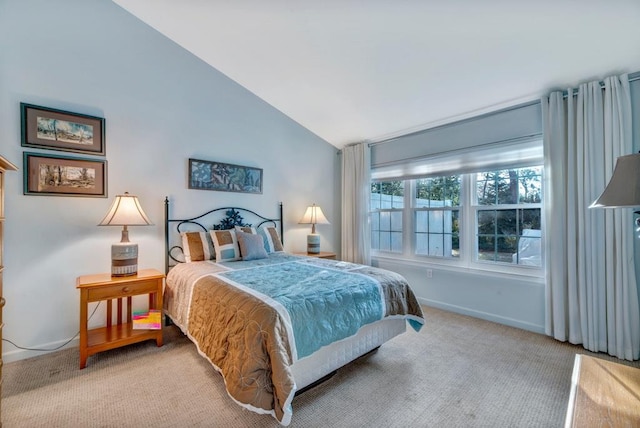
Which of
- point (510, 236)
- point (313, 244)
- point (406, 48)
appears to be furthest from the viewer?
point (313, 244)

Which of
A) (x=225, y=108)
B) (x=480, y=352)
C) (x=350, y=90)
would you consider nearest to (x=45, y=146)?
(x=225, y=108)

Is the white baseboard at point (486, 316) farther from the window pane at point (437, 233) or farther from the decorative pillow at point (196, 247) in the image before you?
the decorative pillow at point (196, 247)

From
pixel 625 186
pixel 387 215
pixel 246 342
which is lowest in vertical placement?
pixel 246 342

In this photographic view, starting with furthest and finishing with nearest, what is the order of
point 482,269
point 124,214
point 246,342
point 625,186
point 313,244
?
point 313,244 < point 482,269 < point 124,214 < point 246,342 < point 625,186

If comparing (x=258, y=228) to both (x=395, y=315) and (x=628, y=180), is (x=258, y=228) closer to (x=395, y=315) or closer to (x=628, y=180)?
(x=395, y=315)

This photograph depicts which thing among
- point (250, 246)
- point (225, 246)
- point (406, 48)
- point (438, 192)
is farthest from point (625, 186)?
point (225, 246)

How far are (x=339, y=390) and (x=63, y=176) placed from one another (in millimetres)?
2848

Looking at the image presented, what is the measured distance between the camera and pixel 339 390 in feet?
6.08

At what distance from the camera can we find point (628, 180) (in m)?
1.11

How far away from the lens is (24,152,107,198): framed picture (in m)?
2.29

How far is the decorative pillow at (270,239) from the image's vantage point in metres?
3.36

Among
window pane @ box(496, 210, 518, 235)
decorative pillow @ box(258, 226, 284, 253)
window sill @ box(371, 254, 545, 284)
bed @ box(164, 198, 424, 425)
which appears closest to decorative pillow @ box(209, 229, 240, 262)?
bed @ box(164, 198, 424, 425)

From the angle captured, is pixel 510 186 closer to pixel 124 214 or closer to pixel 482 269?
pixel 482 269

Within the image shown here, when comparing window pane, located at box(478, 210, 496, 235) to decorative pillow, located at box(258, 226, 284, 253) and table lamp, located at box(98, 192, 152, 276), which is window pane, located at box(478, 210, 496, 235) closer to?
decorative pillow, located at box(258, 226, 284, 253)
